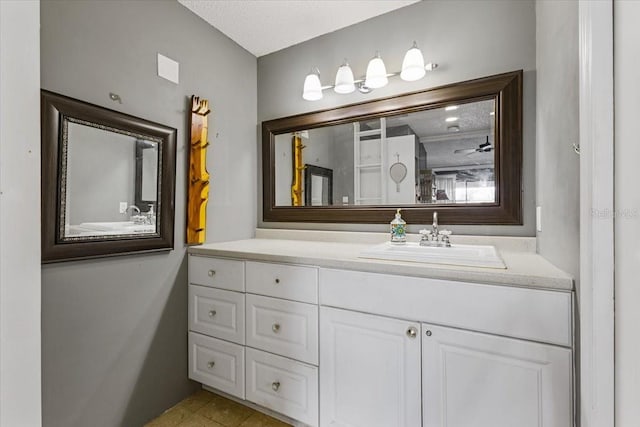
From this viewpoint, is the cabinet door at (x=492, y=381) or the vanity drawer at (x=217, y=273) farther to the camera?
the vanity drawer at (x=217, y=273)

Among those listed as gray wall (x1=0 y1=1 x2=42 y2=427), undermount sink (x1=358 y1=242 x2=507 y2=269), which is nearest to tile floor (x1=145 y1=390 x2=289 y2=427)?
undermount sink (x1=358 y1=242 x2=507 y2=269)

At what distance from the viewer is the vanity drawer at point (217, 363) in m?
1.59

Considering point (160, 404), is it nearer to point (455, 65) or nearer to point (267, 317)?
point (267, 317)

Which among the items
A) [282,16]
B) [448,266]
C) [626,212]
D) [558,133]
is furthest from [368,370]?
[282,16]

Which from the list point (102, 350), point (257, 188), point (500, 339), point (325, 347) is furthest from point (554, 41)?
point (102, 350)

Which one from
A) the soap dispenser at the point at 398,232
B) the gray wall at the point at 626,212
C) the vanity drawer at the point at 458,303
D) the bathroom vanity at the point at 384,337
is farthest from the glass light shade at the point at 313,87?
the gray wall at the point at 626,212

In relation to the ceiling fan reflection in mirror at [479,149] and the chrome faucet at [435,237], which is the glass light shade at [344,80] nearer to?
the ceiling fan reflection in mirror at [479,149]

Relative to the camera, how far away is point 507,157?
1.53 m

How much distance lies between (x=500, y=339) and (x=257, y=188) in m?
1.80

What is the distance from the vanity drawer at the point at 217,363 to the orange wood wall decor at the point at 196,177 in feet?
1.95

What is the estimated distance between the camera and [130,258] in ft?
4.89

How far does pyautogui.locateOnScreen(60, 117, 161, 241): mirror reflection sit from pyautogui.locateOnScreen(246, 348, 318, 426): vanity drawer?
35.1 inches

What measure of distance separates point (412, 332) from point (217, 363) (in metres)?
1.13

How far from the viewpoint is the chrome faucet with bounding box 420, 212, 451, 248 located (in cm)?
154
